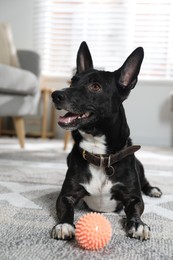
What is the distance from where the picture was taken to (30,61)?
3.24 meters

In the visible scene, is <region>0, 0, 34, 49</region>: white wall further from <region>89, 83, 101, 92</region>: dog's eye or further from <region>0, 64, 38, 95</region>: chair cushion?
<region>89, 83, 101, 92</region>: dog's eye

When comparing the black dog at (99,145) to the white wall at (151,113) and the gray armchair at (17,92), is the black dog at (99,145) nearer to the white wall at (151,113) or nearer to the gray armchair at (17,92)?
the gray armchair at (17,92)

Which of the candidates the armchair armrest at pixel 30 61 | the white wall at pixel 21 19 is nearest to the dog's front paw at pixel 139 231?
the armchair armrest at pixel 30 61

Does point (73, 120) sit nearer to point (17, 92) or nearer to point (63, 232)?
point (63, 232)

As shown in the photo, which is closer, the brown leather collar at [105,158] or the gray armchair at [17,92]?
the brown leather collar at [105,158]

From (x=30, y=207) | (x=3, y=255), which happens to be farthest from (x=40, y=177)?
(x=3, y=255)

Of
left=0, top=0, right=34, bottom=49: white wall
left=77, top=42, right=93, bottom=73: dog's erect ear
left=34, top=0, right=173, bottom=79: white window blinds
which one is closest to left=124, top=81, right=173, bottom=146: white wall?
left=34, top=0, right=173, bottom=79: white window blinds

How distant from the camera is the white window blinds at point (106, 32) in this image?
13.7 ft

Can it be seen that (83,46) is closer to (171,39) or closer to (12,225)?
(12,225)

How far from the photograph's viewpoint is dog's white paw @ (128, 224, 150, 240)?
100cm

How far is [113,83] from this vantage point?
124 centimetres

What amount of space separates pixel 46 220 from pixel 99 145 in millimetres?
309

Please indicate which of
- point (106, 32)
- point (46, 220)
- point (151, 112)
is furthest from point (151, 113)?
point (46, 220)

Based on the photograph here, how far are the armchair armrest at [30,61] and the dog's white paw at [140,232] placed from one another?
7.87 ft
